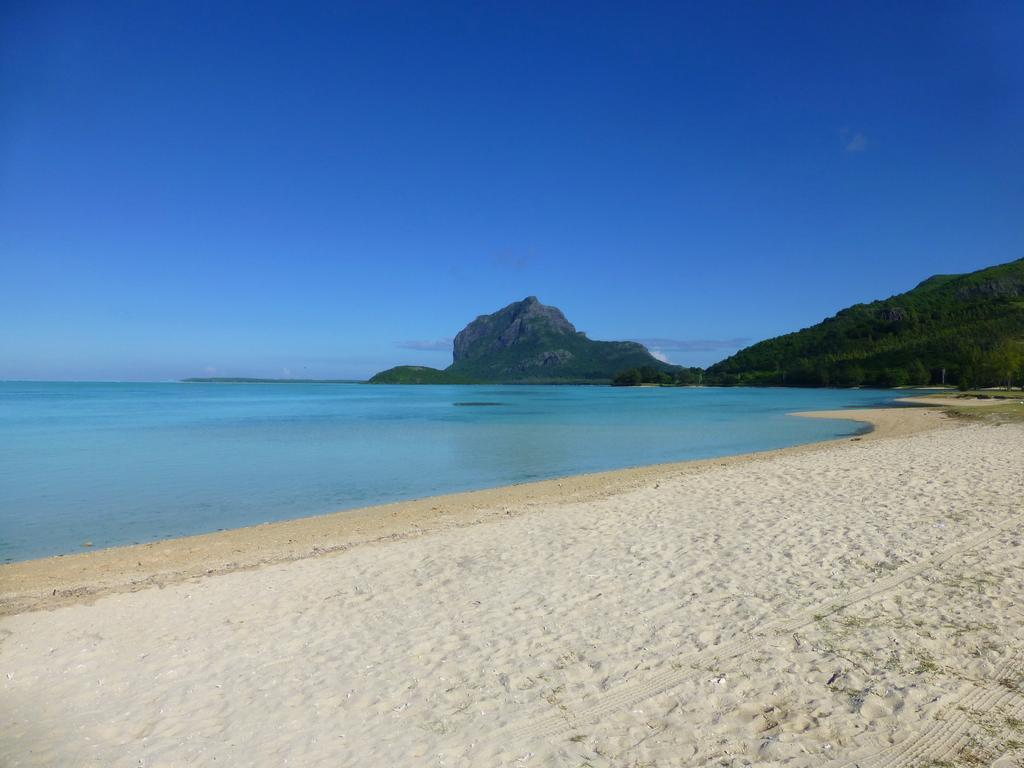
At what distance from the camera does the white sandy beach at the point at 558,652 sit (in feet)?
13.8

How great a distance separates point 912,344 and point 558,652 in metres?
153

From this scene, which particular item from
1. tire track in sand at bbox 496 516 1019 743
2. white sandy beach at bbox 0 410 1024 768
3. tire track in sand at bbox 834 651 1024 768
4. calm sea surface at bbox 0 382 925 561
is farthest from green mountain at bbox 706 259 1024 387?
tire track in sand at bbox 834 651 1024 768

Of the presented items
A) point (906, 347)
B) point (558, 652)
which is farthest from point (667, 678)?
point (906, 347)

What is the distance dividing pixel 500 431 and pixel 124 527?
26.8m

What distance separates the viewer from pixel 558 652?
5582mm

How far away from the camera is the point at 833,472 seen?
1519 cm

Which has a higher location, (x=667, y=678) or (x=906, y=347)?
(x=906, y=347)

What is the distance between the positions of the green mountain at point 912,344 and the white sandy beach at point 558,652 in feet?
288

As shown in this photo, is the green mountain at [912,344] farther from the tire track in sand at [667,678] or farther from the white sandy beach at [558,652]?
the tire track in sand at [667,678]

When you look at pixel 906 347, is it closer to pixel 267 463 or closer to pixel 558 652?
pixel 267 463

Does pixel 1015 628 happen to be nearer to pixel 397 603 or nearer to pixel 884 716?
pixel 884 716

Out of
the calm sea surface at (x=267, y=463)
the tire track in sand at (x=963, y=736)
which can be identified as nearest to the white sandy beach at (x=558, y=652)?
the tire track in sand at (x=963, y=736)

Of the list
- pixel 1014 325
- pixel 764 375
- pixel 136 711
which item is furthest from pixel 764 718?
pixel 764 375

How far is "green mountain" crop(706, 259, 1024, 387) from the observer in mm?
105781
